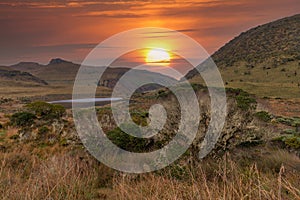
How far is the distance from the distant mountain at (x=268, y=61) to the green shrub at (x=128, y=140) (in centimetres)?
4812

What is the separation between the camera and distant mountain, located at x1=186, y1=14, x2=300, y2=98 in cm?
6311

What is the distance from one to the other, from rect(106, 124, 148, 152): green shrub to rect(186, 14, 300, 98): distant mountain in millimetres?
48117

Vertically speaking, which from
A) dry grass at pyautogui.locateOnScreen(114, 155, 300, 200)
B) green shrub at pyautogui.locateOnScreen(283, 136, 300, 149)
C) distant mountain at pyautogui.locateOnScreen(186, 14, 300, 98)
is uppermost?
distant mountain at pyautogui.locateOnScreen(186, 14, 300, 98)

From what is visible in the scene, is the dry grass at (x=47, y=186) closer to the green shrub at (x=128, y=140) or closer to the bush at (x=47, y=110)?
A: the green shrub at (x=128, y=140)

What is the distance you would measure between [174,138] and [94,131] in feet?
10.7

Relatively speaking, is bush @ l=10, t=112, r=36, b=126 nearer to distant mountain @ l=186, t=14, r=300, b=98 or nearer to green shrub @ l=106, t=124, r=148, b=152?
green shrub @ l=106, t=124, r=148, b=152

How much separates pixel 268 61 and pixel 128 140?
253ft

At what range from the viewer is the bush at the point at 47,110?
2120 centimetres

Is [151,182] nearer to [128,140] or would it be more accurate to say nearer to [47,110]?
[128,140]

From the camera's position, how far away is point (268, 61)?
8119 centimetres

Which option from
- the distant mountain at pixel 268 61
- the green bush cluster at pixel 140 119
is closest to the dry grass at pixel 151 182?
the green bush cluster at pixel 140 119

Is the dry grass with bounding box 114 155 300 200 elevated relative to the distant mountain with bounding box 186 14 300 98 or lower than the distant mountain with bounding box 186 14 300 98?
lower

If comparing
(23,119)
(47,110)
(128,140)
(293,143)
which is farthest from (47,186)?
(47,110)

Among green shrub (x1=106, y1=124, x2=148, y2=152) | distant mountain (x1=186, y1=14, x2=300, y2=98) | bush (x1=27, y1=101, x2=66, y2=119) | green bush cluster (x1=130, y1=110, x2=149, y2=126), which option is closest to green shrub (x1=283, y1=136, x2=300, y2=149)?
green bush cluster (x1=130, y1=110, x2=149, y2=126)
